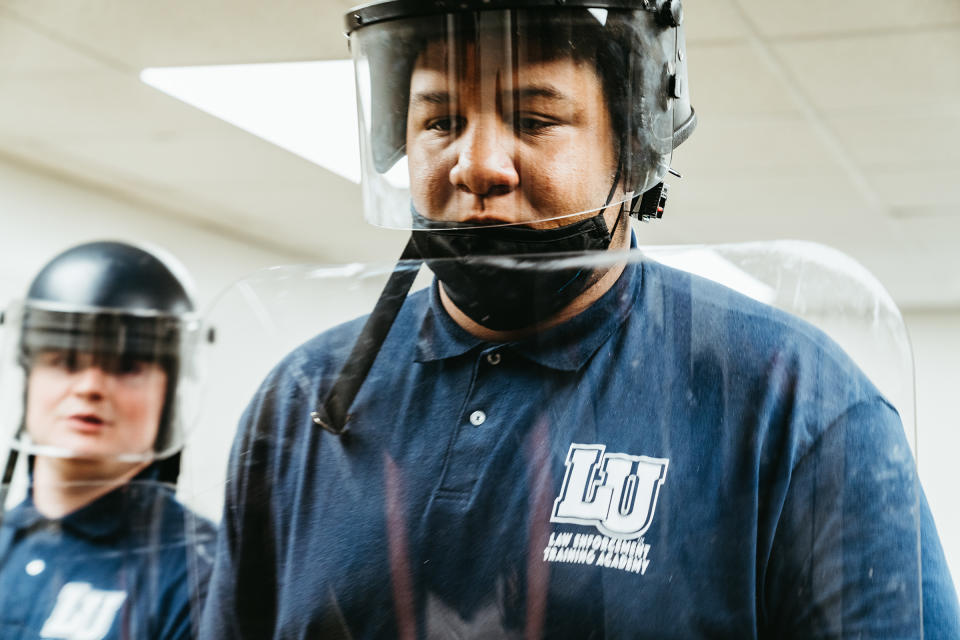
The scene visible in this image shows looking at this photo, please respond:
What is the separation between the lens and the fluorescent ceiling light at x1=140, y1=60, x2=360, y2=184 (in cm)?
271

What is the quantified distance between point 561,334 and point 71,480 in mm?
757

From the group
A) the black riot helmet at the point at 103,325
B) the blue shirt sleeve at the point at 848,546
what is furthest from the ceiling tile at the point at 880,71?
the blue shirt sleeve at the point at 848,546

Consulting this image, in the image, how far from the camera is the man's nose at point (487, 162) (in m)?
0.66

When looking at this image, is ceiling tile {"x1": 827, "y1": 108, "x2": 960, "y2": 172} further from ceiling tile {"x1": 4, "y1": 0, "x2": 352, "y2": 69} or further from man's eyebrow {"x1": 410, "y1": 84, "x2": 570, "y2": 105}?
man's eyebrow {"x1": 410, "y1": 84, "x2": 570, "y2": 105}

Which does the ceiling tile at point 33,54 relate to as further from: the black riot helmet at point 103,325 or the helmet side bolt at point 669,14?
the helmet side bolt at point 669,14


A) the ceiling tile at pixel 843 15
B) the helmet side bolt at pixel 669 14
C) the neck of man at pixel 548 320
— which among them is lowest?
the neck of man at pixel 548 320

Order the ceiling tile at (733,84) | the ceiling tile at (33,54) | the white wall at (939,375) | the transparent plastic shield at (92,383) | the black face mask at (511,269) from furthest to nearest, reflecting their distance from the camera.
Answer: the white wall at (939,375) < the ceiling tile at (33,54) < the ceiling tile at (733,84) < the transparent plastic shield at (92,383) < the black face mask at (511,269)

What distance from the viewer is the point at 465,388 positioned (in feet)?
2.05

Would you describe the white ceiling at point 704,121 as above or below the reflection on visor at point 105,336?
above

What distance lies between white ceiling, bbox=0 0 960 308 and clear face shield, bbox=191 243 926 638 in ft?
2.07

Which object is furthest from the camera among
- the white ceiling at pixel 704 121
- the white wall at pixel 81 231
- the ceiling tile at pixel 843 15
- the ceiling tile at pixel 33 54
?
the white wall at pixel 81 231

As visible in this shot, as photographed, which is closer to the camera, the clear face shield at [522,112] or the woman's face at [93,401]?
the clear face shield at [522,112]

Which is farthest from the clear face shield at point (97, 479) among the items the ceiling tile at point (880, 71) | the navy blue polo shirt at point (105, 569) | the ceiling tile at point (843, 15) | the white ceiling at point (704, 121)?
the ceiling tile at point (880, 71)

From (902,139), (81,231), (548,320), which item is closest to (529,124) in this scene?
(548,320)
